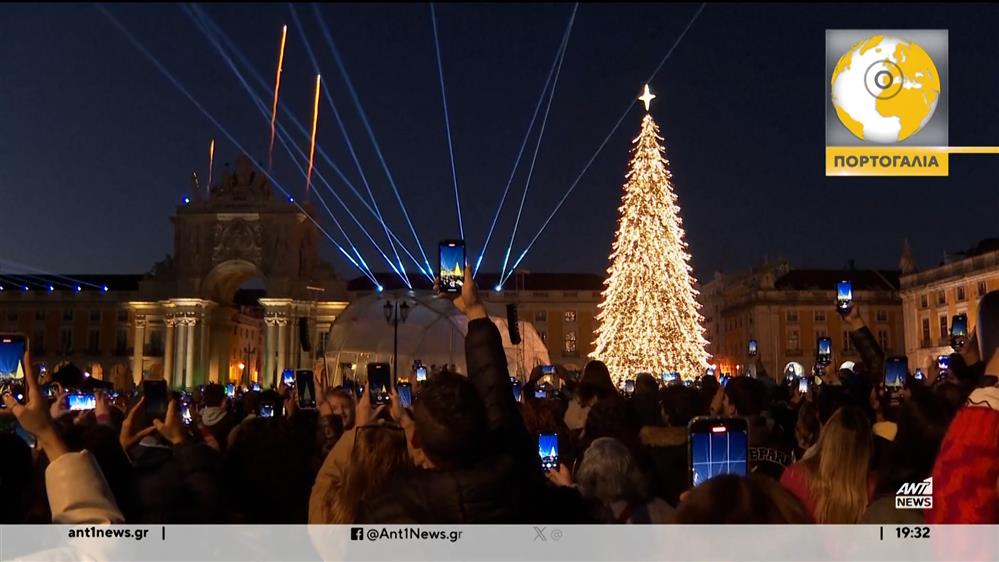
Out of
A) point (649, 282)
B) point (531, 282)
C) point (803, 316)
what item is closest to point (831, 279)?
point (803, 316)

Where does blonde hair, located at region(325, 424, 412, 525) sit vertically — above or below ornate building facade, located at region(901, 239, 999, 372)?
below

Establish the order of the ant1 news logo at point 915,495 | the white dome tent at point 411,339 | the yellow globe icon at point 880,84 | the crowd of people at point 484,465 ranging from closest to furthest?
the crowd of people at point 484,465, the ant1 news logo at point 915,495, the yellow globe icon at point 880,84, the white dome tent at point 411,339

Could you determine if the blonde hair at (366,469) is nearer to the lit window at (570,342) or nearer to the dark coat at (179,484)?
the dark coat at (179,484)

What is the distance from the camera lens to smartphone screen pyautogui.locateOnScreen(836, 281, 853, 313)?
9522 mm

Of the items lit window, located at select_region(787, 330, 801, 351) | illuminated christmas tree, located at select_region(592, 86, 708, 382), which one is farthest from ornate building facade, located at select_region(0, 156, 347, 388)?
illuminated christmas tree, located at select_region(592, 86, 708, 382)

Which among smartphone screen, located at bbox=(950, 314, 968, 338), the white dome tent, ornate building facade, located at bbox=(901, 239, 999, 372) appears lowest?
smartphone screen, located at bbox=(950, 314, 968, 338)

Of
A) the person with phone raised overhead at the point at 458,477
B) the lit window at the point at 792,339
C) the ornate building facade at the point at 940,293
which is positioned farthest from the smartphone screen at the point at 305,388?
the lit window at the point at 792,339

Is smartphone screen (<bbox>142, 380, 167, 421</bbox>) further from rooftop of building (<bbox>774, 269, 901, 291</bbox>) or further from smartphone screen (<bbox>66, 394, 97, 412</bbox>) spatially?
rooftop of building (<bbox>774, 269, 901, 291</bbox>)

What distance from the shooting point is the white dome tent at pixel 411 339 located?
4756 cm

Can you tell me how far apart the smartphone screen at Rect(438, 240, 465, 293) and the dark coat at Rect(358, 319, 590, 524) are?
1831 mm

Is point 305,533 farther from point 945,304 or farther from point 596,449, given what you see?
point 945,304

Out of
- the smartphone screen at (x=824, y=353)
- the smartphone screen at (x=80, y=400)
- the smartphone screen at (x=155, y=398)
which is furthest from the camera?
the smartphone screen at (x=824, y=353)

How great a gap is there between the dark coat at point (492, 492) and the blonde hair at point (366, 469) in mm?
272
